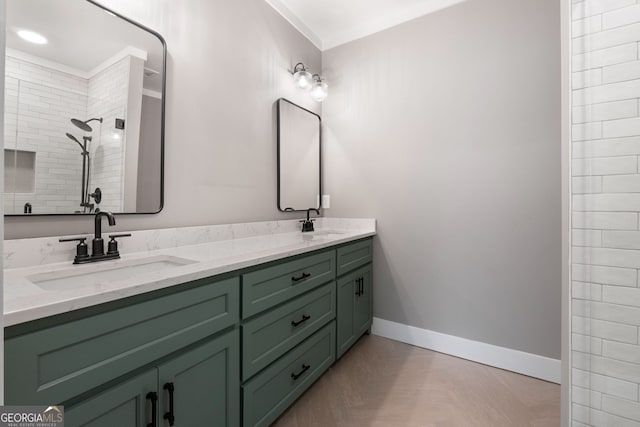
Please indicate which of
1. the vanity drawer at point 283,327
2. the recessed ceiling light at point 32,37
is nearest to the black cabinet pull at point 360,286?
the vanity drawer at point 283,327

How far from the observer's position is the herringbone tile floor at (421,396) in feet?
4.75

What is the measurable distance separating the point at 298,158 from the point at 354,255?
93 cm

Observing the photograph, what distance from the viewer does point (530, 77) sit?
181cm

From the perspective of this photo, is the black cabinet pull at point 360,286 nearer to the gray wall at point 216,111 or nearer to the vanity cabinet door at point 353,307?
the vanity cabinet door at point 353,307

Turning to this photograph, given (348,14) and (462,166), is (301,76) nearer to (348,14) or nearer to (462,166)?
(348,14)

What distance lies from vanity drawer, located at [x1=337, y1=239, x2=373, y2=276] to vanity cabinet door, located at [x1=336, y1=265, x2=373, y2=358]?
5 centimetres

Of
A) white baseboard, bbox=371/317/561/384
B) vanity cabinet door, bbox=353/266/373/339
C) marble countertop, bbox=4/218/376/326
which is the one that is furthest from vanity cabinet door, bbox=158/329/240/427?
white baseboard, bbox=371/317/561/384

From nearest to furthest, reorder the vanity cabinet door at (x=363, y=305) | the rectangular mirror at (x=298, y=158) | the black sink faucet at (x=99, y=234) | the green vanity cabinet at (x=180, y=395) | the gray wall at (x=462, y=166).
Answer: the green vanity cabinet at (x=180, y=395), the black sink faucet at (x=99, y=234), the gray wall at (x=462, y=166), the vanity cabinet door at (x=363, y=305), the rectangular mirror at (x=298, y=158)

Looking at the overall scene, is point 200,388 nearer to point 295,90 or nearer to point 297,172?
point 297,172

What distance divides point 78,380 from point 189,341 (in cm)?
30

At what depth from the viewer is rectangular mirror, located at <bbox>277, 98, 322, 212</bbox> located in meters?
2.21

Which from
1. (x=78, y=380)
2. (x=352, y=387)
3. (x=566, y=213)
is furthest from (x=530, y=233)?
(x=78, y=380)

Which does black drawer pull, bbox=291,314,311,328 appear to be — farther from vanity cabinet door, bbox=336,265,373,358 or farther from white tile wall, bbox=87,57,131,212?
white tile wall, bbox=87,57,131,212

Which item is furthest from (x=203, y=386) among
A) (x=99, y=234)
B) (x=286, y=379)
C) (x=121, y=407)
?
(x=99, y=234)
